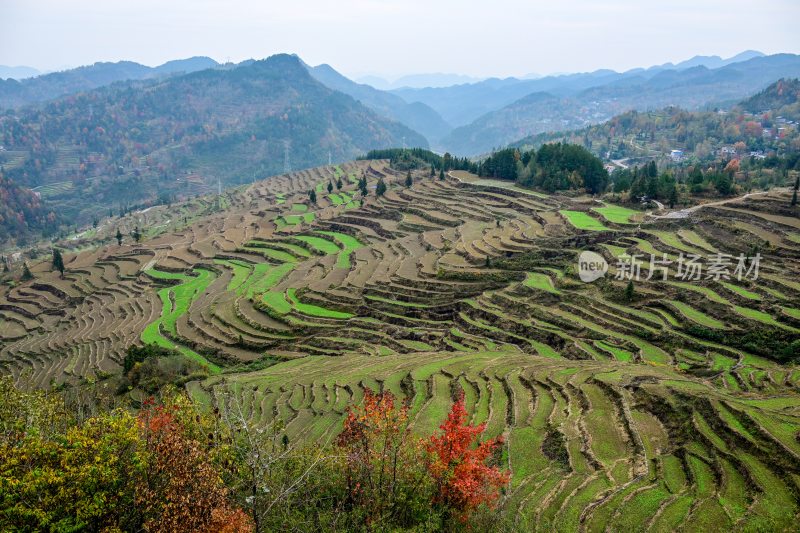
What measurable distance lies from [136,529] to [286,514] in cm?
309

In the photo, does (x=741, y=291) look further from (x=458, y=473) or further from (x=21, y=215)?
(x=21, y=215)

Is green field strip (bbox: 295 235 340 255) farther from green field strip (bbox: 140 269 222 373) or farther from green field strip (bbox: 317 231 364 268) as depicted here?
green field strip (bbox: 140 269 222 373)

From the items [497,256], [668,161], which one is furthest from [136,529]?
[668,161]

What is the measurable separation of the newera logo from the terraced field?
795 millimetres

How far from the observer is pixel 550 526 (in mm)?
13438

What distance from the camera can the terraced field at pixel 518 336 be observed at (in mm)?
15547

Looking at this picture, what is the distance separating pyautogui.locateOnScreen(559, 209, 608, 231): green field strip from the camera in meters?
44.2

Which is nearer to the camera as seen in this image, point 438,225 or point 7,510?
point 7,510

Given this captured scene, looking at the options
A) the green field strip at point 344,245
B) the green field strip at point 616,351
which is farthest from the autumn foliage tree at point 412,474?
the green field strip at point 344,245

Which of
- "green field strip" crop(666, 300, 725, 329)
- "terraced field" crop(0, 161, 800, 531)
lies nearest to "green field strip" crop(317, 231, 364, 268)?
"terraced field" crop(0, 161, 800, 531)

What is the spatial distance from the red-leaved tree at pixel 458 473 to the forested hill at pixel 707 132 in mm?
127251

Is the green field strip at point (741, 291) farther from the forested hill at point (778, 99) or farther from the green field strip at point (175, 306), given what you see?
the forested hill at point (778, 99)

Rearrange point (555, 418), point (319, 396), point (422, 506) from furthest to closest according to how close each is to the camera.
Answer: point (319, 396)
point (555, 418)
point (422, 506)

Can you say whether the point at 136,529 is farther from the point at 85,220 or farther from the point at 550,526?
the point at 85,220
